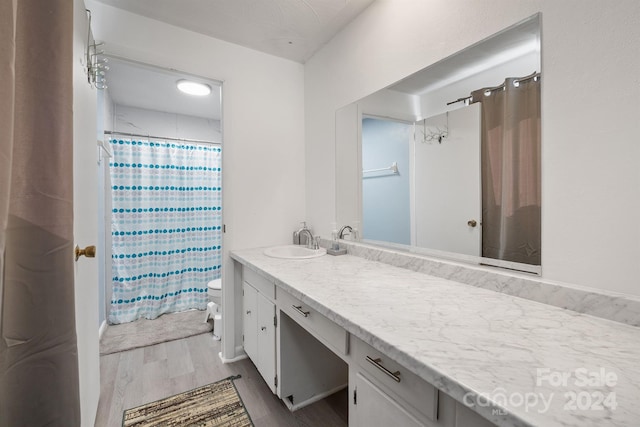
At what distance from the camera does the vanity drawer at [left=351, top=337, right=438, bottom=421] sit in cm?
69

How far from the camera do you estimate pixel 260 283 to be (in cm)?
170

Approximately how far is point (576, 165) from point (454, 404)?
33.4 inches

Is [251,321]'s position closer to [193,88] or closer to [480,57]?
[480,57]

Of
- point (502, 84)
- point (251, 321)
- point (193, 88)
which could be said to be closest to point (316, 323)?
point (251, 321)

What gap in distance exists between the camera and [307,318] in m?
1.21

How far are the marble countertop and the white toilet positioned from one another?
5.19 ft

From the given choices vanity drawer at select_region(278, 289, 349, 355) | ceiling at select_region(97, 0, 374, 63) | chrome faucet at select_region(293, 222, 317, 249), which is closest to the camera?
vanity drawer at select_region(278, 289, 349, 355)

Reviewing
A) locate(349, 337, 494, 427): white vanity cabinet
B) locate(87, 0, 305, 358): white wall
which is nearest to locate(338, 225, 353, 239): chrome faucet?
locate(87, 0, 305, 358): white wall

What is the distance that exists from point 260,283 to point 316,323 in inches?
25.5

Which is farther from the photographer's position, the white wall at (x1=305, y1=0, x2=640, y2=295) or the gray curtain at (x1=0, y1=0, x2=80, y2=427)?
the white wall at (x1=305, y1=0, x2=640, y2=295)

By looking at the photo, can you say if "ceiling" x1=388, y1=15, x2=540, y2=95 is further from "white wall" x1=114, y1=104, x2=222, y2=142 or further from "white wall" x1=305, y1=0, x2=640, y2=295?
"white wall" x1=114, y1=104, x2=222, y2=142

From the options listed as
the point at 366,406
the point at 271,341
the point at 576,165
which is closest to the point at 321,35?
the point at 576,165

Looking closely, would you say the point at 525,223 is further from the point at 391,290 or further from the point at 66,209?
the point at 66,209

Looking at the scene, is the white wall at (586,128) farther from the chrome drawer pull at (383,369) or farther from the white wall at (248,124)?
the white wall at (248,124)
